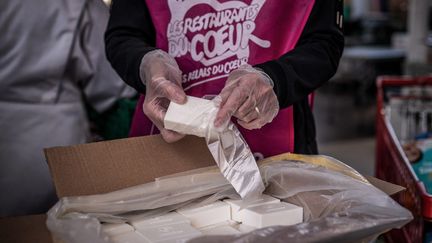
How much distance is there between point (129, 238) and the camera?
963 mm

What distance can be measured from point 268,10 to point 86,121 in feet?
3.16

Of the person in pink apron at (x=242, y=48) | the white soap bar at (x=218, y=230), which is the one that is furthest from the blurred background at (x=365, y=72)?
the white soap bar at (x=218, y=230)

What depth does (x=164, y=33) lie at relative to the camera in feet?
4.51

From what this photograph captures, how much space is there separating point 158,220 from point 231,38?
0.50 metres

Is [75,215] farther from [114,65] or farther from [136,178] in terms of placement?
[114,65]

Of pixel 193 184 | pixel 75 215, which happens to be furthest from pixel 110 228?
pixel 193 184

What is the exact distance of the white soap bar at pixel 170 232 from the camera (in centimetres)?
93

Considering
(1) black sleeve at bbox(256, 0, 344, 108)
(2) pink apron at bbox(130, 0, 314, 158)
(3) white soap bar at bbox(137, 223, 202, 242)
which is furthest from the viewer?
(2) pink apron at bbox(130, 0, 314, 158)

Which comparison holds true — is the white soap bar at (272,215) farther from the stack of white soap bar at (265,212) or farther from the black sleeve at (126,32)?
the black sleeve at (126,32)

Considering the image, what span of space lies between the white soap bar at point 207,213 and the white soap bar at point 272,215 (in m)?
0.05

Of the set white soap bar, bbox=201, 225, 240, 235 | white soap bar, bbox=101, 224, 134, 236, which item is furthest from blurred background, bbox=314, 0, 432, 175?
white soap bar, bbox=101, 224, 134, 236

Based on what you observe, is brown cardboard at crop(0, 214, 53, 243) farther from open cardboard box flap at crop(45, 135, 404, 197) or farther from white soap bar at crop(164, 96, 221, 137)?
white soap bar at crop(164, 96, 221, 137)

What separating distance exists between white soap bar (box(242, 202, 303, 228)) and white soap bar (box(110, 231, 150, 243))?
0.21 metres

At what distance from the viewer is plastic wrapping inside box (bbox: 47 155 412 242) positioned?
78cm
